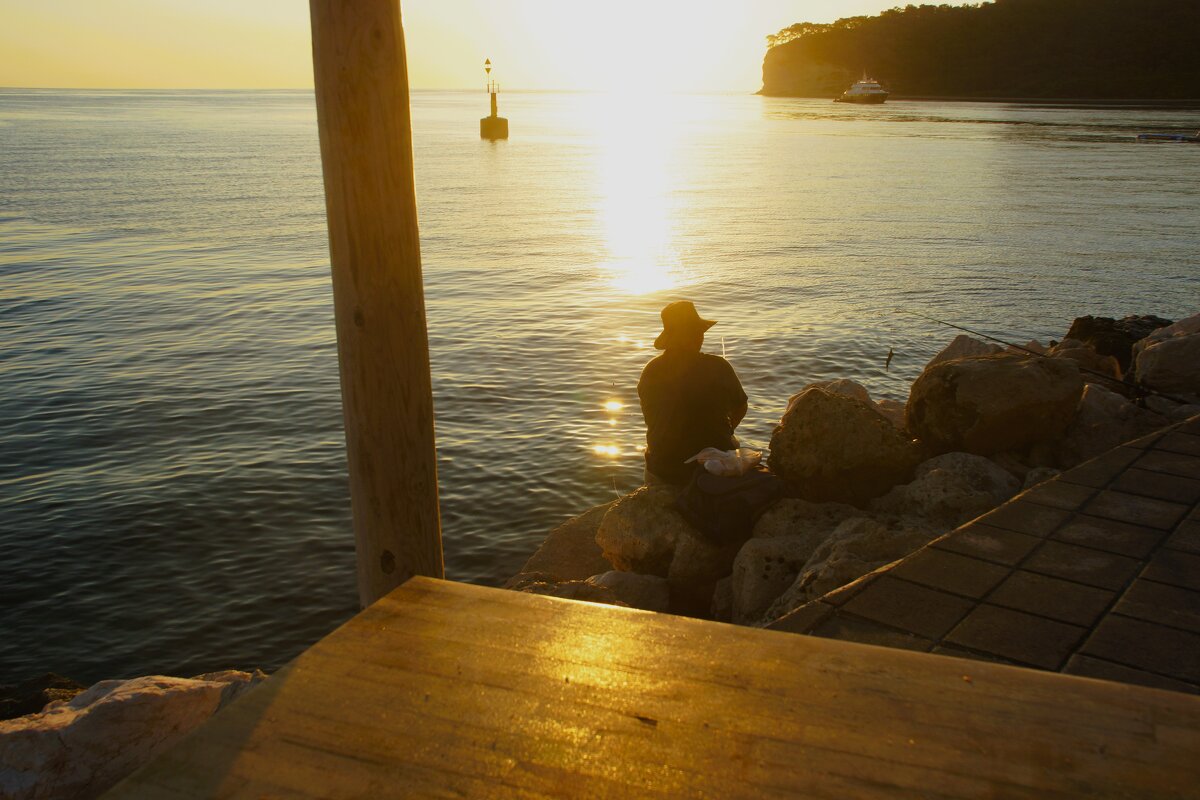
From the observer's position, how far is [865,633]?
3.55 meters

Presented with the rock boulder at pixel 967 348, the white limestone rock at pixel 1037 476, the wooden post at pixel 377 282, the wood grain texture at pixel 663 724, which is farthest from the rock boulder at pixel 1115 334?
the wooden post at pixel 377 282

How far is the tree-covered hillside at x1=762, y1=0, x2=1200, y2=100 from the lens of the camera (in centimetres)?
9544

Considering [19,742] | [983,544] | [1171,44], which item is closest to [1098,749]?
[983,544]

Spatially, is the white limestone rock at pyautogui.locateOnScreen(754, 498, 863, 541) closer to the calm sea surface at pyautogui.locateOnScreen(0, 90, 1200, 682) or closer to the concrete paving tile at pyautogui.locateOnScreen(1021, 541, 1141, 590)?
the concrete paving tile at pyautogui.locateOnScreen(1021, 541, 1141, 590)

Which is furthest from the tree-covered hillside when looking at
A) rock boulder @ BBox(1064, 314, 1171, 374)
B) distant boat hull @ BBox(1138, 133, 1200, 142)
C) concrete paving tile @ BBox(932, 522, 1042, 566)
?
concrete paving tile @ BBox(932, 522, 1042, 566)

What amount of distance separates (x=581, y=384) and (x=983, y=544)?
7.82 m

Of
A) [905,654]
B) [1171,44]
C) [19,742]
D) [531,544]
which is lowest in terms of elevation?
[531,544]

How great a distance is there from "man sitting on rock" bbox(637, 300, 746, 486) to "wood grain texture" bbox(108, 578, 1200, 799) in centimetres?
372

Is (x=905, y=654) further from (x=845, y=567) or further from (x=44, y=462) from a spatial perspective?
(x=44, y=462)

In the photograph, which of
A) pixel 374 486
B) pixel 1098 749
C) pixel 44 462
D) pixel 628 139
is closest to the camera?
pixel 1098 749

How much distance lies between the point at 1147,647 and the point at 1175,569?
83 cm

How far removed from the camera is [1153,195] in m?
30.2

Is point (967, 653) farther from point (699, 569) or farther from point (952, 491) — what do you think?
point (699, 569)

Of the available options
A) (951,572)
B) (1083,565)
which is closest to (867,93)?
(1083,565)
